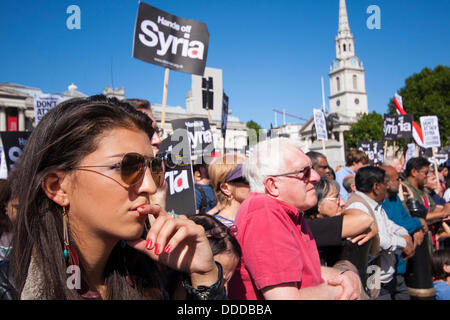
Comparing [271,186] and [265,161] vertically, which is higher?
[265,161]

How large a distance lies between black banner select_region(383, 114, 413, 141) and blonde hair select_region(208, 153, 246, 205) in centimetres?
1009

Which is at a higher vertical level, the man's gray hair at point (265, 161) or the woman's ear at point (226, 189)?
the man's gray hair at point (265, 161)

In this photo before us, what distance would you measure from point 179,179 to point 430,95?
52041 millimetres

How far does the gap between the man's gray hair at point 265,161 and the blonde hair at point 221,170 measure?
1.11 m

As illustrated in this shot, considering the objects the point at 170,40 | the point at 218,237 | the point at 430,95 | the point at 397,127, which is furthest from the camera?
the point at 430,95

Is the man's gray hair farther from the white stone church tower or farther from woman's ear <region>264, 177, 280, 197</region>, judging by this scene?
the white stone church tower

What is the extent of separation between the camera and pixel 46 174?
132 centimetres

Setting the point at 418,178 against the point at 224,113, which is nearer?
the point at 418,178

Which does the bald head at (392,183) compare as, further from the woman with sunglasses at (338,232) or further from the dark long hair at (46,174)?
the dark long hair at (46,174)

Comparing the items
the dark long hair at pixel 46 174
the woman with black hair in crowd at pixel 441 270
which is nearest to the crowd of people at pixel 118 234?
the dark long hair at pixel 46 174

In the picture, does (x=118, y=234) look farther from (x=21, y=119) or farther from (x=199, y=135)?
(x=21, y=119)

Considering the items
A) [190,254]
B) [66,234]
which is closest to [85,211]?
[66,234]

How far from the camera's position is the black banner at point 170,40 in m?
4.66
